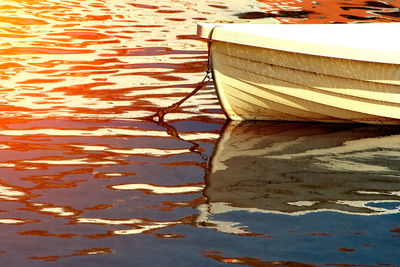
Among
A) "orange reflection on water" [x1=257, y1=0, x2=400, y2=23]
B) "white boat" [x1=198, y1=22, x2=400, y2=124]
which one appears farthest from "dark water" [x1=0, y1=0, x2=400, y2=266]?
"orange reflection on water" [x1=257, y1=0, x2=400, y2=23]

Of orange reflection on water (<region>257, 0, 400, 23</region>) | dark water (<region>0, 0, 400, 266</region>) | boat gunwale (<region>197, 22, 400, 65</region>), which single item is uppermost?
boat gunwale (<region>197, 22, 400, 65</region>)

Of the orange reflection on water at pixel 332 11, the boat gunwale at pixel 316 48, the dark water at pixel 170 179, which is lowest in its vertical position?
the dark water at pixel 170 179

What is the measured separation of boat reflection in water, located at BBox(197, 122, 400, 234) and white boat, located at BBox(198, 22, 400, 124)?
22 centimetres

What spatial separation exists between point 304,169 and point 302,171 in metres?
0.09

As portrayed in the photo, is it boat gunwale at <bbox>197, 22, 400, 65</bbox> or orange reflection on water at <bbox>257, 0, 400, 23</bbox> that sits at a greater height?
boat gunwale at <bbox>197, 22, 400, 65</bbox>

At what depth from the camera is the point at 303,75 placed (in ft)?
30.7

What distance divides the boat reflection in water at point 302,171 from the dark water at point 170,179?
0.02 metres

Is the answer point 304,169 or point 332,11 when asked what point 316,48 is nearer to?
point 304,169

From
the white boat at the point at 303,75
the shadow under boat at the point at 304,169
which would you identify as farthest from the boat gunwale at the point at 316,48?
the shadow under boat at the point at 304,169

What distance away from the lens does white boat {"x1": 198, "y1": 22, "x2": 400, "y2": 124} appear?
9008 millimetres

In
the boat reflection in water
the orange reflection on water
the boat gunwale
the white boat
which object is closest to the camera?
the boat reflection in water

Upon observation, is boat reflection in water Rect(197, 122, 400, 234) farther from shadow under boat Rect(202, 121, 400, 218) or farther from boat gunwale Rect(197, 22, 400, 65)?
boat gunwale Rect(197, 22, 400, 65)

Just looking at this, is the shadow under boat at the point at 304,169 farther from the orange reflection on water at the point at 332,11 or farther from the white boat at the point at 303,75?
the orange reflection on water at the point at 332,11

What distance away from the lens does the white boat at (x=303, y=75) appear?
29.6 feet
